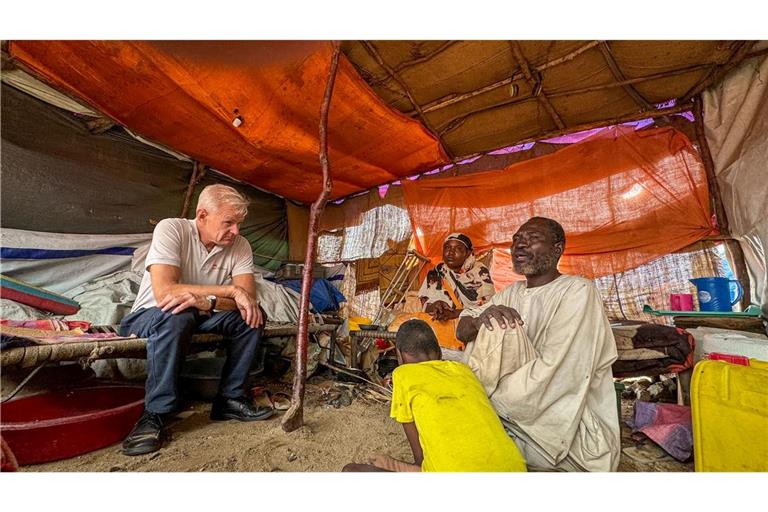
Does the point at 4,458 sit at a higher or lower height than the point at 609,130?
lower

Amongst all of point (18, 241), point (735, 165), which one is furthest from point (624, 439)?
point (18, 241)

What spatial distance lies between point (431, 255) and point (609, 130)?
299cm

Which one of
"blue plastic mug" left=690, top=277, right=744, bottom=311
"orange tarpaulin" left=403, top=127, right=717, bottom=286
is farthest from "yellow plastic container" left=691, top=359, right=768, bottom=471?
"orange tarpaulin" left=403, top=127, right=717, bottom=286

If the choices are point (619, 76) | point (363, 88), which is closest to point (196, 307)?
point (363, 88)

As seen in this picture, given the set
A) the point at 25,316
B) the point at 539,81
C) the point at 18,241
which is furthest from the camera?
the point at 539,81

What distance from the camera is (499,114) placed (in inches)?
175

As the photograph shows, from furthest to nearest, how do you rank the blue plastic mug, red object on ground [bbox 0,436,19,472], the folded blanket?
the blue plastic mug → the folded blanket → red object on ground [bbox 0,436,19,472]

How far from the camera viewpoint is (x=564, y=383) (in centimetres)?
151

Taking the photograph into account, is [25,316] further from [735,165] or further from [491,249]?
[735,165]

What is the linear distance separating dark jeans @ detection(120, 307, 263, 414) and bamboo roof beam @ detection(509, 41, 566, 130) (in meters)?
3.69

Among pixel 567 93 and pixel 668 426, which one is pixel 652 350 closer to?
pixel 668 426

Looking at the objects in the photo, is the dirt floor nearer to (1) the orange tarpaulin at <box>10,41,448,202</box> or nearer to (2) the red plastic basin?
(2) the red plastic basin

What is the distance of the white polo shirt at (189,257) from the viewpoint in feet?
7.05

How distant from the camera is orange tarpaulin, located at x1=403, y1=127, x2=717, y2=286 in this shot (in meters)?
3.71
